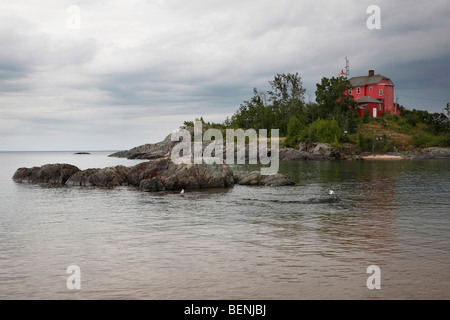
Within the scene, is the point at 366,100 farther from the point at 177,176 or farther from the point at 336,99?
the point at 177,176

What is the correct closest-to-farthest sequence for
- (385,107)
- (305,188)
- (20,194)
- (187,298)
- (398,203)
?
(187,298) < (398,203) < (20,194) < (305,188) < (385,107)

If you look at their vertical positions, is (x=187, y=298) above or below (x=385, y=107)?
below

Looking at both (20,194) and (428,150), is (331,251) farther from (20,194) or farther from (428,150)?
(428,150)

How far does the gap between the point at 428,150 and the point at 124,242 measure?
115570mm

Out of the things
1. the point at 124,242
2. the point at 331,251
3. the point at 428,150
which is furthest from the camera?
the point at 428,150

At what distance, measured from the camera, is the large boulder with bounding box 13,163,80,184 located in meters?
52.1

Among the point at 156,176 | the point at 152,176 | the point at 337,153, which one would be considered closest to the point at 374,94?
the point at 337,153

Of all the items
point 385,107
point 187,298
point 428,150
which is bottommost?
point 187,298

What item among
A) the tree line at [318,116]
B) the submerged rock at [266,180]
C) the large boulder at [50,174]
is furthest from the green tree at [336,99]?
the large boulder at [50,174]

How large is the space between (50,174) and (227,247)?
135ft

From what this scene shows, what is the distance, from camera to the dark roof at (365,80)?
135750mm

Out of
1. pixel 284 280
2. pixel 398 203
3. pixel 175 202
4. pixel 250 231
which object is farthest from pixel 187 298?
pixel 398 203

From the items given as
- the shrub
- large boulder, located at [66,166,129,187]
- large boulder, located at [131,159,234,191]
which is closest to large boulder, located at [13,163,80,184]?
large boulder, located at [66,166,129,187]

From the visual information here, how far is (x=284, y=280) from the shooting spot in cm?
1416
